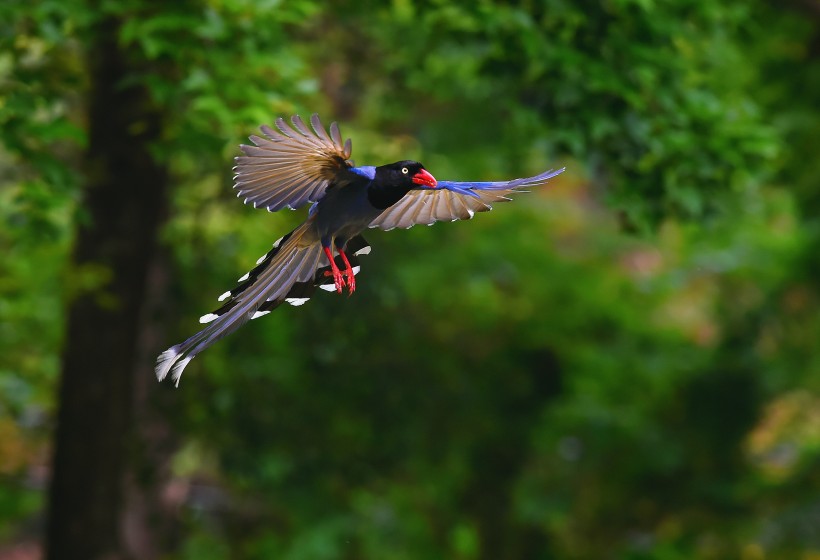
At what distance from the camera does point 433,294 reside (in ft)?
33.0

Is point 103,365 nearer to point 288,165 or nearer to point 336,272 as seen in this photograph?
point 336,272

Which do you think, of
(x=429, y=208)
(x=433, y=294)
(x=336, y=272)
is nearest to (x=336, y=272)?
(x=336, y=272)

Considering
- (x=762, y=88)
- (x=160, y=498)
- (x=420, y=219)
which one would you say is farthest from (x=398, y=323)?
(x=420, y=219)

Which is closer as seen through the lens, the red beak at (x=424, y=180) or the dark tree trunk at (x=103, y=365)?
the red beak at (x=424, y=180)

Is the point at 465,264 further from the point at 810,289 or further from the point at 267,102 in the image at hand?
the point at 267,102

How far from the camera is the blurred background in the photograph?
5754 mm

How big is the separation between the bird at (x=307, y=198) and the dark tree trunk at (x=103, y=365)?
4206 mm

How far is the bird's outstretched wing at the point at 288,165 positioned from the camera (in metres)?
3.34

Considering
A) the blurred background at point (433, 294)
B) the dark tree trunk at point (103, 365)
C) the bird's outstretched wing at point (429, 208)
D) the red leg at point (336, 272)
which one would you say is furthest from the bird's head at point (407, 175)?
the dark tree trunk at point (103, 365)

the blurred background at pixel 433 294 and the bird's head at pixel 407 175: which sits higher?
the blurred background at pixel 433 294

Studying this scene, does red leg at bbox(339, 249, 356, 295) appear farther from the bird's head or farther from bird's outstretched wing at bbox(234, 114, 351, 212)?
the bird's head

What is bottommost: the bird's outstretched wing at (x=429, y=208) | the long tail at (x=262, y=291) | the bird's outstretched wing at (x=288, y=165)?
the long tail at (x=262, y=291)

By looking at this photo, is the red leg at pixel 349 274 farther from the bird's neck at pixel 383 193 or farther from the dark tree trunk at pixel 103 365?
the dark tree trunk at pixel 103 365

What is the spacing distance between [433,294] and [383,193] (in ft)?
21.9
